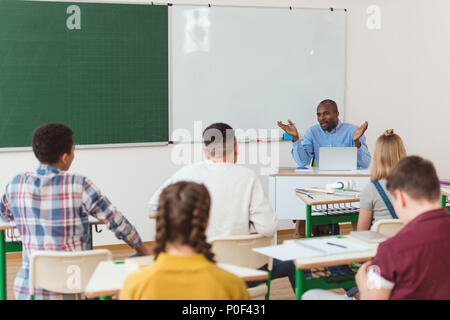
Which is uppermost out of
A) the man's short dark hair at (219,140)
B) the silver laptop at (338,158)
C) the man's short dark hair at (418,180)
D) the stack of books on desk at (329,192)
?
the man's short dark hair at (219,140)

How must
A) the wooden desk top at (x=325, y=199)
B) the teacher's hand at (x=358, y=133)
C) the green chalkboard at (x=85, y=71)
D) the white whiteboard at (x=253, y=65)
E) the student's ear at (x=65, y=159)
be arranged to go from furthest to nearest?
1. the white whiteboard at (x=253, y=65)
2. the green chalkboard at (x=85, y=71)
3. the teacher's hand at (x=358, y=133)
4. the wooden desk top at (x=325, y=199)
5. the student's ear at (x=65, y=159)

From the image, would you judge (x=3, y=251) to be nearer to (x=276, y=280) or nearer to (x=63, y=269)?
(x=63, y=269)

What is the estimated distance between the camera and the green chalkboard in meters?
5.04

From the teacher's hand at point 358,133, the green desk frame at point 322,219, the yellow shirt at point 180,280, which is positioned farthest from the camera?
the teacher's hand at point 358,133

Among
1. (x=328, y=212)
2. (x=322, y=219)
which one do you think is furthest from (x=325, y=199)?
(x=328, y=212)

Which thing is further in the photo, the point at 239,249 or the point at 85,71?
the point at 85,71

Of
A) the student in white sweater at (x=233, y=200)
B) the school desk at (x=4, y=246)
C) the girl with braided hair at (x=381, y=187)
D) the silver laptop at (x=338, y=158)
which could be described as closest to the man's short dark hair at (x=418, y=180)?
the student in white sweater at (x=233, y=200)

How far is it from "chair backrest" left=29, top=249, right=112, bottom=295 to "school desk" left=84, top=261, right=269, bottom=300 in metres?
0.10

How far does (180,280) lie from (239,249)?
1029 millimetres

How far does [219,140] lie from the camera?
294 cm

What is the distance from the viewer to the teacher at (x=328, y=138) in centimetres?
511

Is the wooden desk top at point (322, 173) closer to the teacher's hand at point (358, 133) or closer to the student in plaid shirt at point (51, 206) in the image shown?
the teacher's hand at point (358, 133)

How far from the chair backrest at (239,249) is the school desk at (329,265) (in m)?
0.23

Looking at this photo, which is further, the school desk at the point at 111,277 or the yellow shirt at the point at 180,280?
the school desk at the point at 111,277
